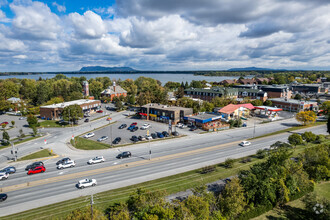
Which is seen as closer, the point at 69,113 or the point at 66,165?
the point at 66,165

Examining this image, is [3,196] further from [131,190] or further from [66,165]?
[131,190]

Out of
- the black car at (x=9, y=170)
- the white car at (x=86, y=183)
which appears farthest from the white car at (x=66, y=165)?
the white car at (x=86, y=183)

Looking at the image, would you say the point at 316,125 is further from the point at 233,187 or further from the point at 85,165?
the point at 85,165

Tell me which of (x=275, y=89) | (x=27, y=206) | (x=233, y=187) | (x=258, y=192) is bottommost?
(x=27, y=206)

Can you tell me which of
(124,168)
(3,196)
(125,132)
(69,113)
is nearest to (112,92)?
(69,113)

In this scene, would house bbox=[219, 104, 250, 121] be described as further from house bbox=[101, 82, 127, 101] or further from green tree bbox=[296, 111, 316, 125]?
house bbox=[101, 82, 127, 101]

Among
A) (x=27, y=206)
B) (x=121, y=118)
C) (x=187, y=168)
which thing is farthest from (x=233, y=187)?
(x=121, y=118)
